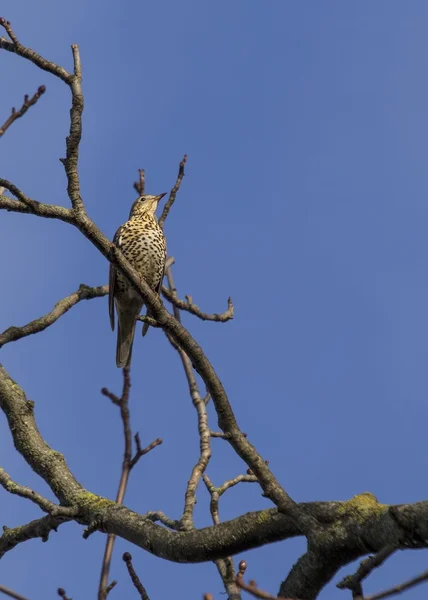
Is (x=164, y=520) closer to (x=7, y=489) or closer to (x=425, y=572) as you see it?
(x=7, y=489)

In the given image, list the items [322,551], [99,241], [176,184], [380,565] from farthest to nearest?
[176,184] < [99,241] < [322,551] < [380,565]

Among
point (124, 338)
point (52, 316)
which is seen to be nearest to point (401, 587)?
point (52, 316)

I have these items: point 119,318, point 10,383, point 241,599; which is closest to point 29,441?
point 10,383

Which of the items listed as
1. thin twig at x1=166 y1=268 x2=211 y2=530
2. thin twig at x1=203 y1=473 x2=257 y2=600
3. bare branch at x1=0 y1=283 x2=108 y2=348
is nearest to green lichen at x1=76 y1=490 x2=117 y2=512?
thin twig at x1=166 y1=268 x2=211 y2=530

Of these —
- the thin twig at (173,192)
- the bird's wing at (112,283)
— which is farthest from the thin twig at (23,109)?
the bird's wing at (112,283)

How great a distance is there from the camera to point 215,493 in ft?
15.0

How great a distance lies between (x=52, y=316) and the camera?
5461 mm

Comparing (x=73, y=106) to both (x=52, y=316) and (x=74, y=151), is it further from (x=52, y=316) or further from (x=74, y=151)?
(x=52, y=316)

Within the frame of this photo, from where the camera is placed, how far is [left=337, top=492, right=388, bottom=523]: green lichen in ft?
9.23

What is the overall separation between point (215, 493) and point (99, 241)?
4.88ft

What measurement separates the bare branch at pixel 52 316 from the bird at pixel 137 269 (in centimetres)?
174

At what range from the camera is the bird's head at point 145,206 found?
928cm

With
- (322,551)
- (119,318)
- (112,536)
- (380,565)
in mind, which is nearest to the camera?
(380,565)

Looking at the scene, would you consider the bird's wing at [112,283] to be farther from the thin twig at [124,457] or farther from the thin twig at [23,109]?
the thin twig at [124,457]
